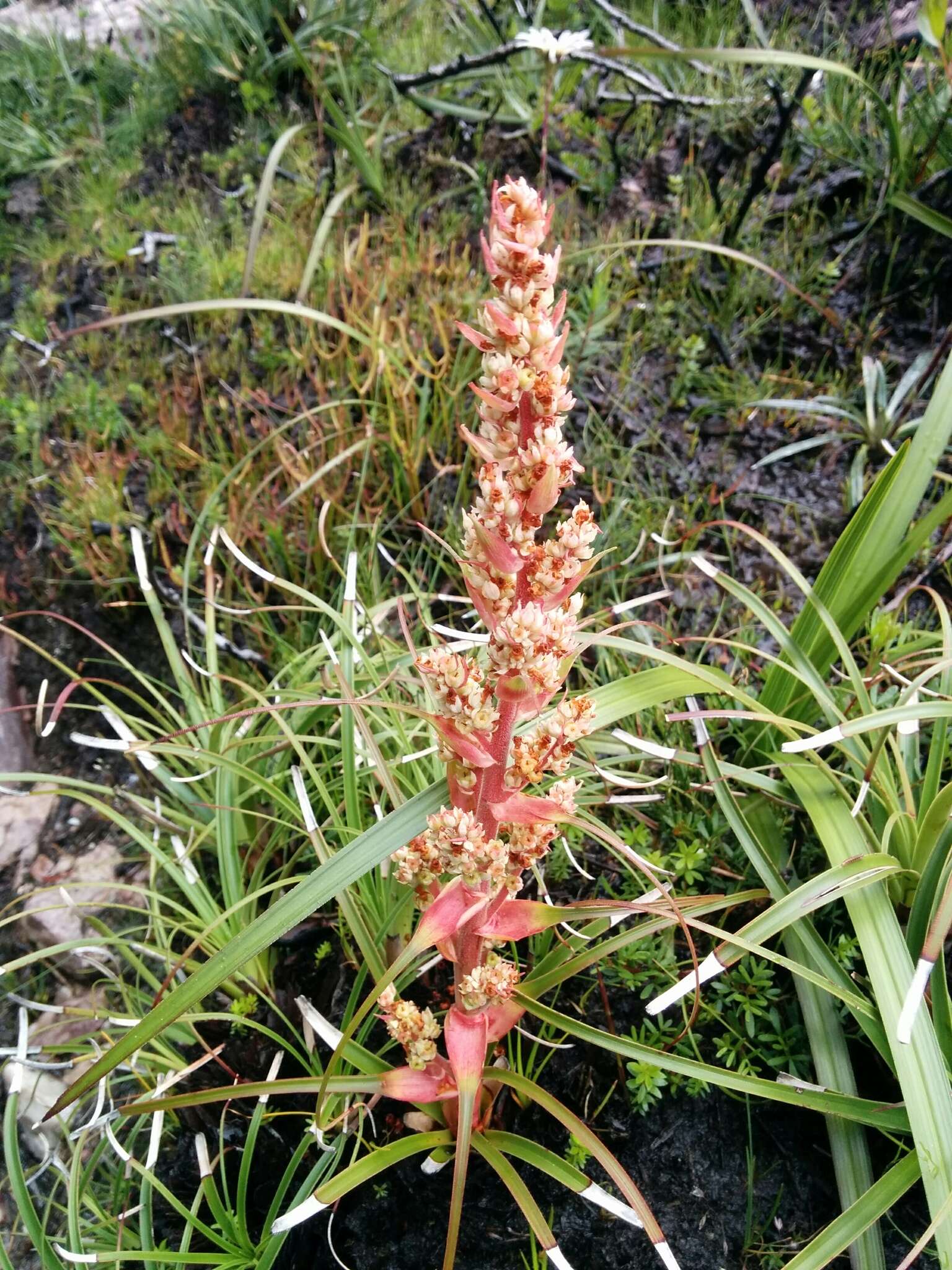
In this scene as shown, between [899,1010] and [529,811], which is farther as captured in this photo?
[899,1010]

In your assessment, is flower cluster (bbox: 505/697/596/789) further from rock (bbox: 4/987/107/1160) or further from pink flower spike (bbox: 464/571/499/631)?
rock (bbox: 4/987/107/1160)

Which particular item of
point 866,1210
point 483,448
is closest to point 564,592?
point 483,448

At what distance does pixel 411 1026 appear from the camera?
1.24m

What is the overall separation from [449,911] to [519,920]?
12 centimetres

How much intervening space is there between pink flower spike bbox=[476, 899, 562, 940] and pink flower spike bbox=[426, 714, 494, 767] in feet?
0.79

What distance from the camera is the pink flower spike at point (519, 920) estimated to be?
1.13 meters

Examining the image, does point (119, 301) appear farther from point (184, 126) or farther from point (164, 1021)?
point (164, 1021)

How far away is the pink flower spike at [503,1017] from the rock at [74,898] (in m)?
1.46

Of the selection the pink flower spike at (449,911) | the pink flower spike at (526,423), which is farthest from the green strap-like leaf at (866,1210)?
the pink flower spike at (526,423)

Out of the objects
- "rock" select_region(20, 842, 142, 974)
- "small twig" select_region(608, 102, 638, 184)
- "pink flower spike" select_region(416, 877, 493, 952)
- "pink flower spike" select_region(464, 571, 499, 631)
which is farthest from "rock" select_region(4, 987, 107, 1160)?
"small twig" select_region(608, 102, 638, 184)

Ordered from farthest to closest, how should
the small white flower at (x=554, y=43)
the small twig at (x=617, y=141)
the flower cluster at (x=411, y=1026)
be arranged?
the small twig at (x=617, y=141)
the small white flower at (x=554, y=43)
the flower cluster at (x=411, y=1026)

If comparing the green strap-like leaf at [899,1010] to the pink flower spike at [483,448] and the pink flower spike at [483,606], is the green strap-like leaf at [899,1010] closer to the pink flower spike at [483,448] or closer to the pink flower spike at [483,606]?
the pink flower spike at [483,606]

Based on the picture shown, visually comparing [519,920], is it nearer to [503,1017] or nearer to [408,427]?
[503,1017]

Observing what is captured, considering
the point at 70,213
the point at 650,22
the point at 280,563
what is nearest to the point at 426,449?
the point at 280,563
